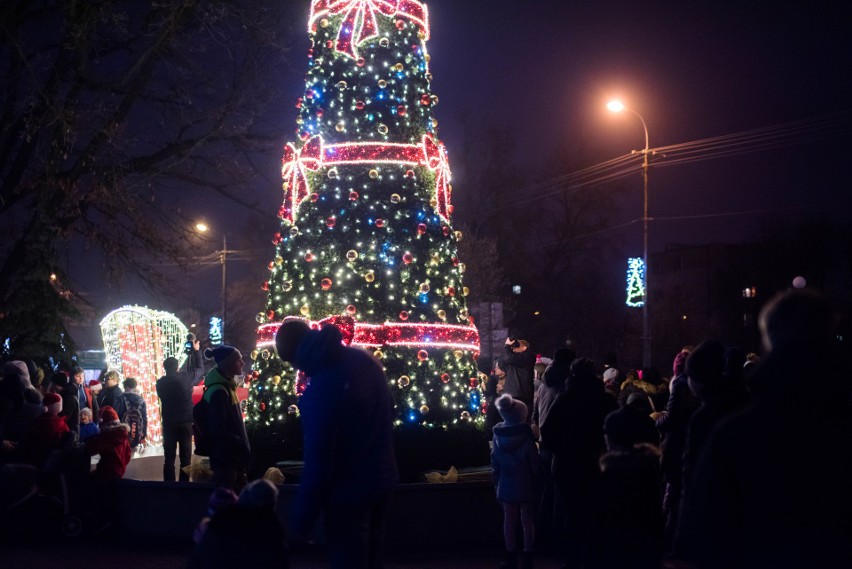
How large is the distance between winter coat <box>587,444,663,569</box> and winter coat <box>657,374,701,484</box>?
1514 mm

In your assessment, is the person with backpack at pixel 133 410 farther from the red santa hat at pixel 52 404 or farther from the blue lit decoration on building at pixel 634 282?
the blue lit decoration on building at pixel 634 282

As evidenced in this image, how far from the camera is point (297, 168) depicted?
1390 cm

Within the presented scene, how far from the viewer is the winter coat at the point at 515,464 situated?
9.41m

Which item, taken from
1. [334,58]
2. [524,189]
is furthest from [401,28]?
[524,189]

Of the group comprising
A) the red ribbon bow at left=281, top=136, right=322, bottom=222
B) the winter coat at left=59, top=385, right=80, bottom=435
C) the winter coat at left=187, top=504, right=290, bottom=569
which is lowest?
the winter coat at left=187, top=504, right=290, bottom=569

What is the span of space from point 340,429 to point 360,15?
9.44m

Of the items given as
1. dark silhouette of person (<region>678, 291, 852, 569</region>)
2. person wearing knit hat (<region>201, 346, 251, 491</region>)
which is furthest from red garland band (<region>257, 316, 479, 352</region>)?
dark silhouette of person (<region>678, 291, 852, 569</region>)

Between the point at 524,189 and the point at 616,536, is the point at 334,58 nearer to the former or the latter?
the point at 616,536

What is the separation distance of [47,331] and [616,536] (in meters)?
16.9

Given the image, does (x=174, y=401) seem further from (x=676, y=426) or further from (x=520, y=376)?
(x=676, y=426)

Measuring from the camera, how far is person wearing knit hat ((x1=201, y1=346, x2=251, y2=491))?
8.59m

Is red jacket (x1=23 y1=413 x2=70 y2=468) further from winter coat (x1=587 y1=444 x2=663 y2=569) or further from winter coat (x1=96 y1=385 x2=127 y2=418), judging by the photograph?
winter coat (x1=587 y1=444 x2=663 y2=569)

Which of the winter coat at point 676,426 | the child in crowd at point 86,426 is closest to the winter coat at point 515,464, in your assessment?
the winter coat at point 676,426

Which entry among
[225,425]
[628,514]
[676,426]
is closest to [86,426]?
[225,425]
